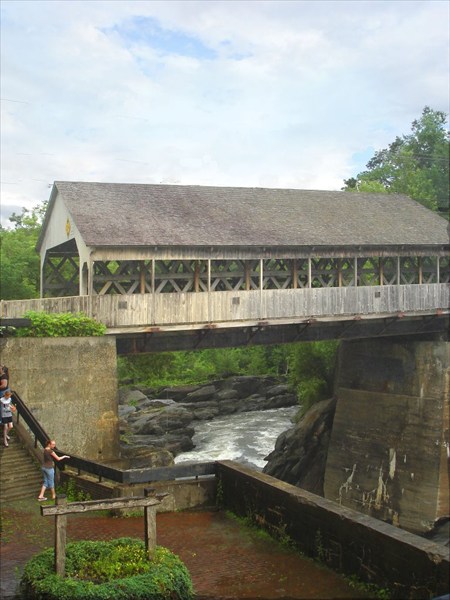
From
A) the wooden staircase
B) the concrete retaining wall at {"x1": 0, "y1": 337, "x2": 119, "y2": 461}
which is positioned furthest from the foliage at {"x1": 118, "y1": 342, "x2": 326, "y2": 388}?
the wooden staircase

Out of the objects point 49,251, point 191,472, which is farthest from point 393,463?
point 49,251

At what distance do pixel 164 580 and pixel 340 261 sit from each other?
1721 centimetres

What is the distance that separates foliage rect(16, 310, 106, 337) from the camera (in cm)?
1577

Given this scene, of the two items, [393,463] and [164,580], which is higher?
[164,580]

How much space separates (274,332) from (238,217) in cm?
393

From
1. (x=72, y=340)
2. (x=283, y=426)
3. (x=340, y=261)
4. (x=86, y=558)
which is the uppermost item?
(x=340, y=261)

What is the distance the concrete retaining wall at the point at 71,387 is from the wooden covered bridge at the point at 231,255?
59.1 inches

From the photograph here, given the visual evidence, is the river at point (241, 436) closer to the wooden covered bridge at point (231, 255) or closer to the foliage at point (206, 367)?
the foliage at point (206, 367)

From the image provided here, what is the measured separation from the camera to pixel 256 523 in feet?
38.0

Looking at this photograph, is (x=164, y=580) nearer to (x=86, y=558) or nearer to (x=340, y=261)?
(x=86, y=558)

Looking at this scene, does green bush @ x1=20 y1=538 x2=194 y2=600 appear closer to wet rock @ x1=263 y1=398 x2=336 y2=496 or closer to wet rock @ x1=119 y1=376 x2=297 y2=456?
wet rock @ x1=263 y1=398 x2=336 y2=496

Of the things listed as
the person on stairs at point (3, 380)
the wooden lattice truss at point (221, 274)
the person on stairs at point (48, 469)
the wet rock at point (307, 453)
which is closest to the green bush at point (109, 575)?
the person on stairs at point (48, 469)

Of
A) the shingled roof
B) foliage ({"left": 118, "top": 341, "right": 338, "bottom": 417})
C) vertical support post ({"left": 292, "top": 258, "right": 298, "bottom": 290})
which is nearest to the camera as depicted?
the shingled roof

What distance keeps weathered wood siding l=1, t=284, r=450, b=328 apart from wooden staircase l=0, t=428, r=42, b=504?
3846mm
